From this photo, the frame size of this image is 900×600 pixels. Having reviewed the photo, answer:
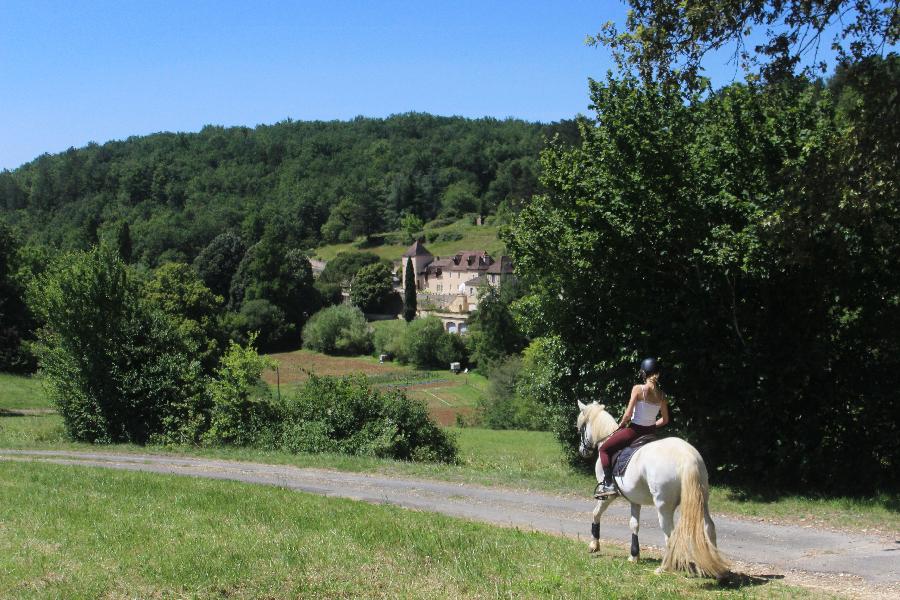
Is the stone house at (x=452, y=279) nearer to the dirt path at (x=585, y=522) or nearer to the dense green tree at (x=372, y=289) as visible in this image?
the dense green tree at (x=372, y=289)

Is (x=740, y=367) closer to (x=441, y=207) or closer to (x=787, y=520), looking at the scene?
(x=787, y=520)

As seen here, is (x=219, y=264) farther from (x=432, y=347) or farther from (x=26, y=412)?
(x=26, y=412)

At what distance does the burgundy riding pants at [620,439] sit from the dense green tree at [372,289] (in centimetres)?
11331

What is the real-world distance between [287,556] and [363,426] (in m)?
16.1

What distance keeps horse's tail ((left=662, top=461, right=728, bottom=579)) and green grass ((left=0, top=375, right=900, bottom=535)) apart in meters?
5.41

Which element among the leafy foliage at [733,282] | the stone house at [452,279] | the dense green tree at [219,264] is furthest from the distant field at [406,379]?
the leafy foliage at [733,282]

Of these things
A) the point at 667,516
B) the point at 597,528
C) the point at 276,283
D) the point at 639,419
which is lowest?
the point at 597,528

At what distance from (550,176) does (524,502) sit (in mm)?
7773

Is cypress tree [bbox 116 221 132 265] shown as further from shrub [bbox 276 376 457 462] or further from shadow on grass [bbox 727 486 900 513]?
shadow on grass [bbox 727 486 900 513]

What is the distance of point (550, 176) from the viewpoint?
19.4m

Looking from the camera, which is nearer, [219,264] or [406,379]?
[406,379]

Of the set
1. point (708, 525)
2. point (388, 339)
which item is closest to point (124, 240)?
point (388, 339)

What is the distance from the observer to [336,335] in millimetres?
102125

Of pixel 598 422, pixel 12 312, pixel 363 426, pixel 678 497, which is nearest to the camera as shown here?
pixel 678 497
